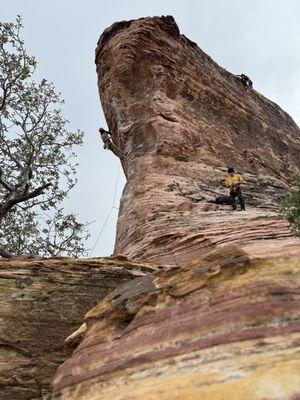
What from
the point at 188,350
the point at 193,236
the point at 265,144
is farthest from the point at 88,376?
the point at 265,144

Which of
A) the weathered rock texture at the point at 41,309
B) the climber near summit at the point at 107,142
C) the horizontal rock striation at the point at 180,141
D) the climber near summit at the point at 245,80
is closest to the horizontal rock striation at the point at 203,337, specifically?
the weathered rock texture at the point at 41,309

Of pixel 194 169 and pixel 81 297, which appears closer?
pixel 81 297

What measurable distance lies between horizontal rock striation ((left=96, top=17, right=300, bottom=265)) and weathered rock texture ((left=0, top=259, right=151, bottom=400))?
2.27m

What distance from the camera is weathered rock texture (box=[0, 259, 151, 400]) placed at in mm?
8766

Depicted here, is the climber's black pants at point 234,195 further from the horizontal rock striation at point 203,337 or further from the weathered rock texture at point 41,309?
the horizontal rock striation at point 203,337

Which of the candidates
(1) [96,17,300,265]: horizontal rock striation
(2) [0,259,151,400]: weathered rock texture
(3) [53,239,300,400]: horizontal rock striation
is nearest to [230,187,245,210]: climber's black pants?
(1) [96,17,300,265]: horizontal rock striation

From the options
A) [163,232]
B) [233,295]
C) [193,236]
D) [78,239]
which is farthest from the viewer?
[78,239]

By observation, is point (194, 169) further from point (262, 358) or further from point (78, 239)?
point (262, 358)

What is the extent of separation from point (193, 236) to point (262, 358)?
7340 millimetres

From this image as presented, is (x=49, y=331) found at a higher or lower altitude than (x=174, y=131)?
lower

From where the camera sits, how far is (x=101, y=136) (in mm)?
22938

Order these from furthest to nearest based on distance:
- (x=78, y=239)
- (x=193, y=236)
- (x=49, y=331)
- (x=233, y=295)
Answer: (x=78, y=239) → (x=193, y=236) → (x=49, y=331) → (x=233, y=295)

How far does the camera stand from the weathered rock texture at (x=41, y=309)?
345 inches

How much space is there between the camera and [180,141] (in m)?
18.5
